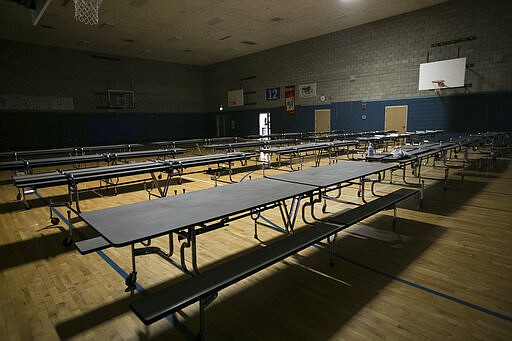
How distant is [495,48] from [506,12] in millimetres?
1005

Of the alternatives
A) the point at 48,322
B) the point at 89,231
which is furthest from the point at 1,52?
the point at 48,322

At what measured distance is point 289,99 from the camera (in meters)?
15.1

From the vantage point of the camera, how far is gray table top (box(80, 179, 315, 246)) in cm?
171

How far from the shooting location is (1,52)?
1282cm

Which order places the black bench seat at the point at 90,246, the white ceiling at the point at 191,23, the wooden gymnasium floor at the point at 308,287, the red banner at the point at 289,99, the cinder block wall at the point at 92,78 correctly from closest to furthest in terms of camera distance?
the wooden gymnasium floor at the point at 308,287 → the black bench seat at the point at 90,246 → the white ceiling at the point at 191,23 → the cinder block wall at the point at 92,78 → the red banner at the point at 289,99

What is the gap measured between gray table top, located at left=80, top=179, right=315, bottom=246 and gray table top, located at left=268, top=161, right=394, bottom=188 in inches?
9.1

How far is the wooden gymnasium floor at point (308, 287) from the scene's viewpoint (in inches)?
73.0

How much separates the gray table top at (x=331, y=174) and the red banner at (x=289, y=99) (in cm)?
1142

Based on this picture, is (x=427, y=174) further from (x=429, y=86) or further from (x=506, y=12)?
(x=506, y=12)

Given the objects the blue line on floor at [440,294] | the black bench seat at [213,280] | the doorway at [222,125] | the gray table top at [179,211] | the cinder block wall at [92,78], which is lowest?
the blue line on floor at [440,294]

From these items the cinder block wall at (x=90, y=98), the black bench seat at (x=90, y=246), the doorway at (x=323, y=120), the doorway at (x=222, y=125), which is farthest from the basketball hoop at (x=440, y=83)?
the cinder block wall at (x=90, y=98)

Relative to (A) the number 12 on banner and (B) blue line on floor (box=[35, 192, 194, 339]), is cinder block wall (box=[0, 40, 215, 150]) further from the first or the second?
(B) blue line on floor (box=[35, 192, 194, 339])

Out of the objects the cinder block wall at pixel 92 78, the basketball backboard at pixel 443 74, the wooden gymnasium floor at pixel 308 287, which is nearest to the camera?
the wooden gymnasium floor at pixel 308 287

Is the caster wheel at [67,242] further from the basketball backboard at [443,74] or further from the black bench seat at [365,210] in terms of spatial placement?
the basketball backboard at [443,74]
